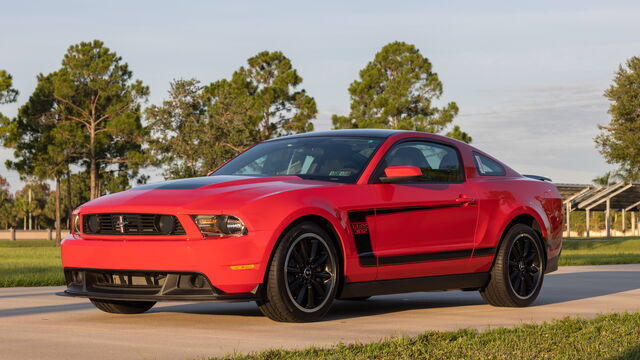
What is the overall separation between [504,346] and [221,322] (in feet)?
8.06

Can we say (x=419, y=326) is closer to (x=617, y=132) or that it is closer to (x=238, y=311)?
(x=238, y=311)

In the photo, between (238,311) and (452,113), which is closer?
(238,311)

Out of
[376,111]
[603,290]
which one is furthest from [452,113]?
[603,290]

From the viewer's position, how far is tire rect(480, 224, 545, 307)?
29.8 feet

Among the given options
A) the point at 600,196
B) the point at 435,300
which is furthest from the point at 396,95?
the point at 435,300

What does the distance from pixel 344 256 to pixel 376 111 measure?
50.1m

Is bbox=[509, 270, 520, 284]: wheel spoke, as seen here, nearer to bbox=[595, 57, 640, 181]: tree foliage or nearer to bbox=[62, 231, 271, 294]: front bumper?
bbox=[62, 231, 271, 294]: front bumper

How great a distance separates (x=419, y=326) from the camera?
24.2ft

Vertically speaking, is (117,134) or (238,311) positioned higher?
(117,134)

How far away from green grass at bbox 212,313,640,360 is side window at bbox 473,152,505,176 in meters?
2.69

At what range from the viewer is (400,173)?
26.3ft

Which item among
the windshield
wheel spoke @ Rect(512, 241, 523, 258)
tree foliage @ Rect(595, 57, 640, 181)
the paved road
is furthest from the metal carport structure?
the windshield

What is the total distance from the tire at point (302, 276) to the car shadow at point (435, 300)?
1.36ft

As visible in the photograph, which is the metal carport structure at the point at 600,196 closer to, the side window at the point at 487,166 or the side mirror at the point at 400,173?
the side window at the point at 487,166
